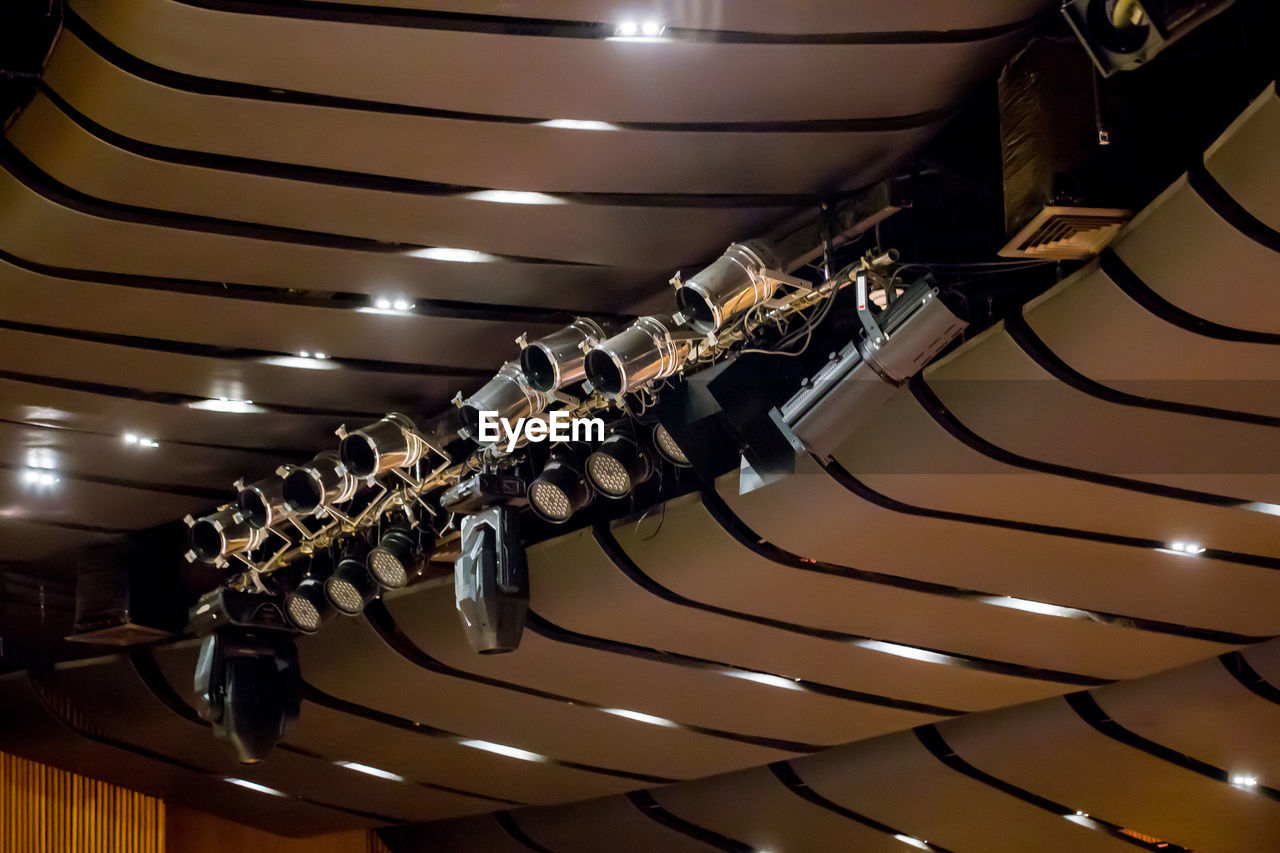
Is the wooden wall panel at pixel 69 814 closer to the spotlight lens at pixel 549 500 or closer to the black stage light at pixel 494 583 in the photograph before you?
the black stage light at pixel 494 583

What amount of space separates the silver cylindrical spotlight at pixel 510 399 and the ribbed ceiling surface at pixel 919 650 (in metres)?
0.87

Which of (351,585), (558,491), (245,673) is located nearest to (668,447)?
(558,491)

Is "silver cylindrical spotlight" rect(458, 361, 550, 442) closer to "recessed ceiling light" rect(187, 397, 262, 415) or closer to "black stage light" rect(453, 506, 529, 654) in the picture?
"black stage light" rect(453, 506, 529, 654)

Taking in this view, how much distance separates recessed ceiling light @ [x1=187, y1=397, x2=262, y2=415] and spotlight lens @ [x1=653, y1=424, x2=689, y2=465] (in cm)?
162

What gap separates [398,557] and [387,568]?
0.06 meters

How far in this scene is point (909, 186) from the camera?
3.48 metres

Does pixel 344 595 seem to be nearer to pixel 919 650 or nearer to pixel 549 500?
pixel 549 500

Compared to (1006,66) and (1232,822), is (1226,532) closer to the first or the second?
(1006,66)

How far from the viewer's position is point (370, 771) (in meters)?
7.18

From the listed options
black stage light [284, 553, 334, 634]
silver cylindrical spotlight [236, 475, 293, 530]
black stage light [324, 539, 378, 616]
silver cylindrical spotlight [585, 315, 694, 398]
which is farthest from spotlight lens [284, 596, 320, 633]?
silver cylindrical spotlight [585, 315, 694, 398]

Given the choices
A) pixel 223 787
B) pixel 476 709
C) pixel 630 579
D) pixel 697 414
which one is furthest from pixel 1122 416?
pixel 223 787

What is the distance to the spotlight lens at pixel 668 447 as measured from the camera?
4.00m

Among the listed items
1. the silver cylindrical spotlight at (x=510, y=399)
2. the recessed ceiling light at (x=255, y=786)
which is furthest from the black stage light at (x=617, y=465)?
the recessed ceiling light at (x=255, y=786)

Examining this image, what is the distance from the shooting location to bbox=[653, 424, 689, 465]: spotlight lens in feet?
13.1
